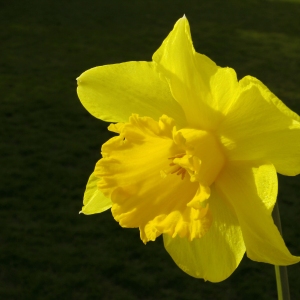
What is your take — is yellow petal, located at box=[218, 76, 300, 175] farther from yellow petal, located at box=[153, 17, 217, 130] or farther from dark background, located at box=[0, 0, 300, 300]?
dark background, located at box=[0, 0, 300, 300]

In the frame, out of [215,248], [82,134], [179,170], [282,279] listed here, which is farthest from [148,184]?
[82,134]

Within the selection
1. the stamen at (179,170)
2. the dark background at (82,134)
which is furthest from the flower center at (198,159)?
the dark background at (82,134)

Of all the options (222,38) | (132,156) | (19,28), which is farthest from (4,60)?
(132,156)

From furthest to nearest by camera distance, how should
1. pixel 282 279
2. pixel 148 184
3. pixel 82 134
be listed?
pixel 82 134 → pixel 148 184 → pixel 282 279

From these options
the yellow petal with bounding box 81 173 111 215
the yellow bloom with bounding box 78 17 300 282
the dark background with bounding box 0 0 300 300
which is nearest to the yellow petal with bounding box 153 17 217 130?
the yellow bloom with bounding box 78 17 300 282

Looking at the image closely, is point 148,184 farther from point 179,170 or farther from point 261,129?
point 261,129

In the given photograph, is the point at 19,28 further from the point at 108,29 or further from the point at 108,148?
the point at 108,148
